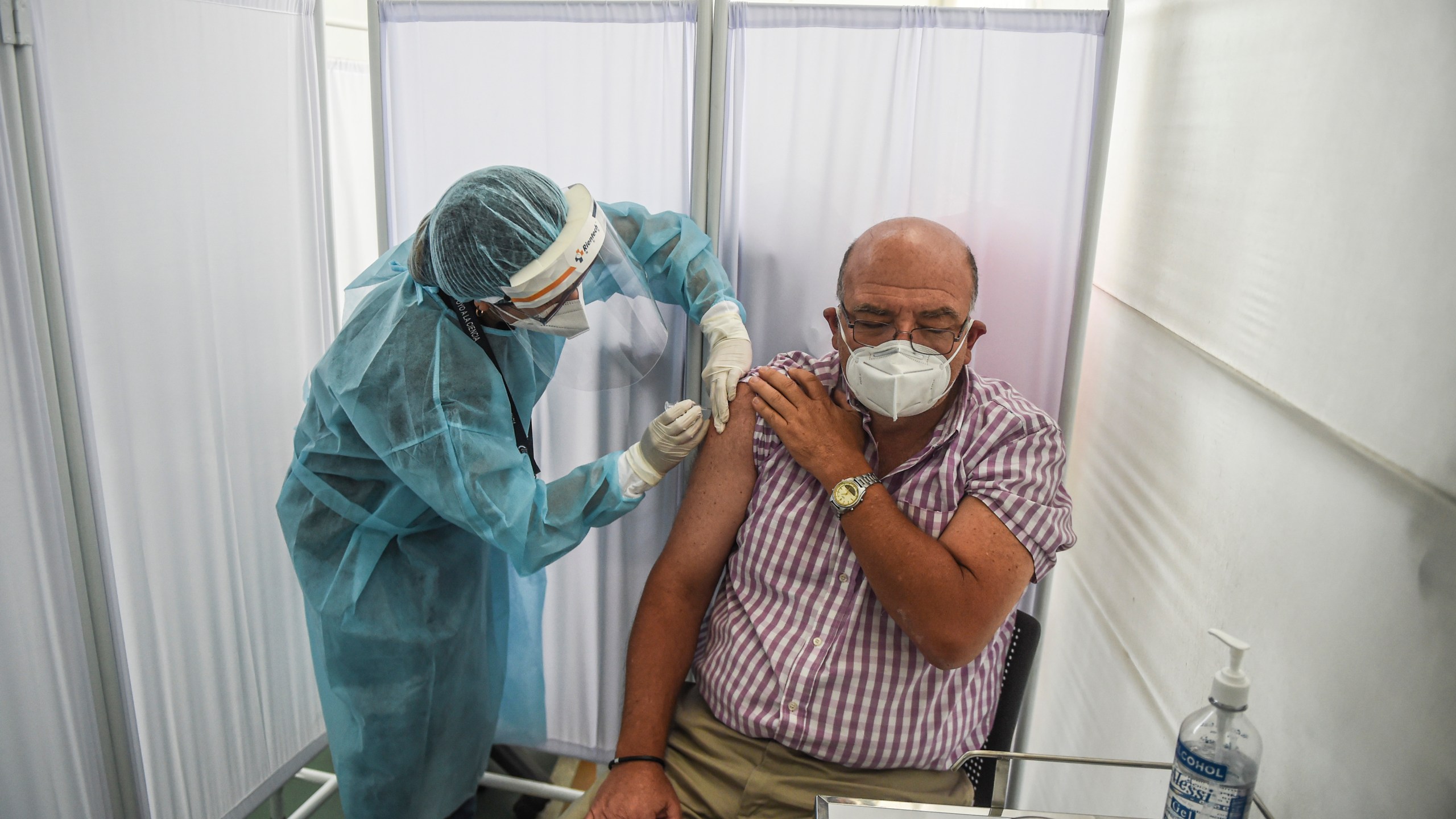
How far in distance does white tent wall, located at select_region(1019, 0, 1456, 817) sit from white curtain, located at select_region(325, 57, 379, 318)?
223 centimetres

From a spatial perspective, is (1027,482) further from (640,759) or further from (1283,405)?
(640,759)

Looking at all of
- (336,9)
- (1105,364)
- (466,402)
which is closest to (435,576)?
(466,402)

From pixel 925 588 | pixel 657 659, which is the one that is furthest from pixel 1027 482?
pixel 657 659

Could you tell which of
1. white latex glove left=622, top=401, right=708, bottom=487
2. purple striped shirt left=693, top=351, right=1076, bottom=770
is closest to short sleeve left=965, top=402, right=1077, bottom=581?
purple striped shirt left=693, top=351, right=1076, bottom=770

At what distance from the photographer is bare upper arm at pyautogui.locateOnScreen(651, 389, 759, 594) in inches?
66.1

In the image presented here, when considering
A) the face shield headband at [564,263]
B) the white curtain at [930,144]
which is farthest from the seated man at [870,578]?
the face shield headband at [564,263]

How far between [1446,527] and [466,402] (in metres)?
1.33

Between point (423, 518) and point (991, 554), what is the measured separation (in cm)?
106

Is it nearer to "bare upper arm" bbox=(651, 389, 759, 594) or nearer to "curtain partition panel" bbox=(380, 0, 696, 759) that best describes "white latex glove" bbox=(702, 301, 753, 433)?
"bare upper arm" bbox=(651, 389, 759, 594)

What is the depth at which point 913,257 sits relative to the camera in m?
1.53

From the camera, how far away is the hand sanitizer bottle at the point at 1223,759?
93cm

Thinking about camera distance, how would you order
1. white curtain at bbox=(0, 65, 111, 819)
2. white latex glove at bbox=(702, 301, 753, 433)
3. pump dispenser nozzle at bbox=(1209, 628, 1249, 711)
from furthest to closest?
white latex glove at bbox=(702, 301, 753, 433)
white curtain at bbox=(0, 65, 111, 819)
pump dispenser nozzle at bbox=(1209, 628, 1249, 711)

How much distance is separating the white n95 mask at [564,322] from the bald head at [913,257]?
1.50 ft

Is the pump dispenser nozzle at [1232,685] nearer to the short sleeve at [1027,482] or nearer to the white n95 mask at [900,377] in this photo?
the short sleeve at [1027,482]
